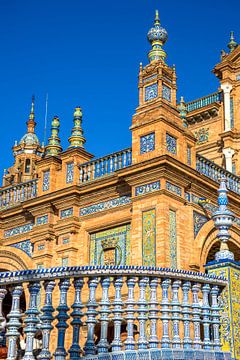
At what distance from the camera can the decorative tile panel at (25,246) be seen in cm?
1727

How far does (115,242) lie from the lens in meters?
15.4

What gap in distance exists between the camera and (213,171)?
1662 cm

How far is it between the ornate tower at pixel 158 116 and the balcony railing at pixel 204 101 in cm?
776

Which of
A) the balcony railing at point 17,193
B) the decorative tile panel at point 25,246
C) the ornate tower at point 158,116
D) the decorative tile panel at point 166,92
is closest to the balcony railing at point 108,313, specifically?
the ornate tower at point 158,116

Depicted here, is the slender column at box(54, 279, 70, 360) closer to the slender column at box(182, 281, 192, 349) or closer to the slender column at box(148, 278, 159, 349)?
the slender column at box(148, 278, 159, 349)

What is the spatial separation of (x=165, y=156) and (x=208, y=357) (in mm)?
7121

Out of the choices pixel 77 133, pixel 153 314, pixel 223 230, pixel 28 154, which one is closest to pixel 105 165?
pixel 77 133

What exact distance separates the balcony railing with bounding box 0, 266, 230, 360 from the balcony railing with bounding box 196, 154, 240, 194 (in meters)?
8.41

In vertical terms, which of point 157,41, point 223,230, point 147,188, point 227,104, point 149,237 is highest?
point 227,104

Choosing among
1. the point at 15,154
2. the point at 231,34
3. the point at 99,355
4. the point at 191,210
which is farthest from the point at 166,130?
the point at 15,154

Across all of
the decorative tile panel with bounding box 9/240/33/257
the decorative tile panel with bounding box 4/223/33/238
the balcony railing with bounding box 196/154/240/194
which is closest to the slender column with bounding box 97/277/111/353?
the balcony railing with bounding box 196/154/240/194

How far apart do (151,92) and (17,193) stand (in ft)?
18.8

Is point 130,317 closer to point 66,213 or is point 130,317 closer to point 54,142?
point 66,213

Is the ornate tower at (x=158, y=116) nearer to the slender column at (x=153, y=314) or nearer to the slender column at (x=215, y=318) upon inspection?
the slender column at (x=215, y=318)
